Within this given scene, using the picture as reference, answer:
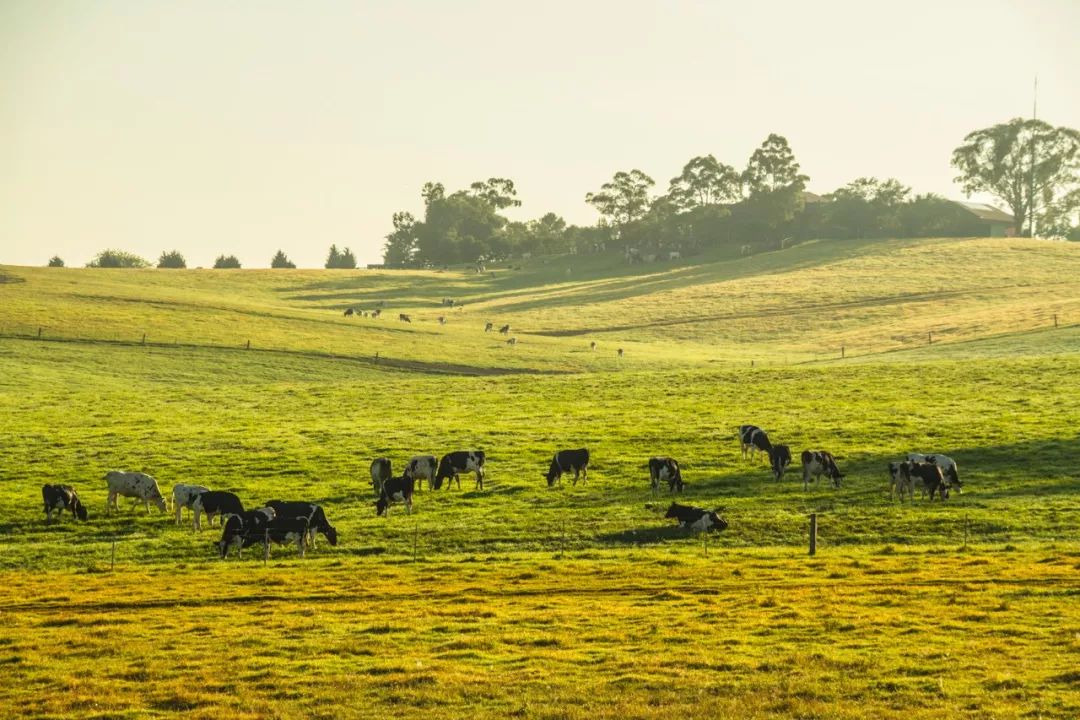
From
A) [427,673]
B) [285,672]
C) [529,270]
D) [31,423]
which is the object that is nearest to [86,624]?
[285,672]

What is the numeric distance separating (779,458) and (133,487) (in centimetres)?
2168

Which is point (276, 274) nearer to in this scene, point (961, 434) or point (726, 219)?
point (726, 219)

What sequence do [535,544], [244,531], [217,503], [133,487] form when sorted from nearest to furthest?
[244,531], [535,544], [217,503], [133,487]

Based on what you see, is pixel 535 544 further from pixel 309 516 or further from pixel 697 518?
pixel 309 516

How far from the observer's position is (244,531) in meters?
36.4

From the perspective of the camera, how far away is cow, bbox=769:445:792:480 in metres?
45.2

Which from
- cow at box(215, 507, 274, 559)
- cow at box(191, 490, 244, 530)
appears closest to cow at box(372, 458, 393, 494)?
cow at box(191, 490, 244, 530)

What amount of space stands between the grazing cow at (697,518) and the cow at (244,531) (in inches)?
470

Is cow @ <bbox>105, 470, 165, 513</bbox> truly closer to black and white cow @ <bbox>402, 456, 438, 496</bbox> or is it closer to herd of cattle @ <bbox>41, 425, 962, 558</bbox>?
herd of cattle @ <bbox>41, 425, 962, 558</bbox>

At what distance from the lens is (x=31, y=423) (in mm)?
59344

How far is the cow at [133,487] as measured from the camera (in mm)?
41562

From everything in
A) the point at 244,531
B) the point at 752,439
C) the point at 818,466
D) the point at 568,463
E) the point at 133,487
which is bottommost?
the point at 244,531

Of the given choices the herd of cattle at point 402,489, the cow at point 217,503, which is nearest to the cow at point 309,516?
the herd of cattle at point 402,489

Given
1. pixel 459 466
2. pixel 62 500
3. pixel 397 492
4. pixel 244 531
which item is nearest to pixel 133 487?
pixel 62 500
